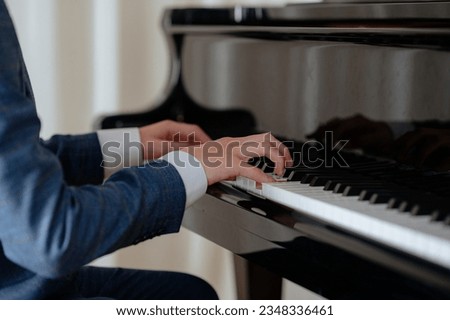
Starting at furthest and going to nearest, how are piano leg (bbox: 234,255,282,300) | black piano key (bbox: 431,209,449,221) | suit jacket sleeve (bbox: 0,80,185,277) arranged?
1. piano leg (bbox: 234,255,282,300)
2. black piano key (bbox: 431,209,449,221)
3. suit jacket sleeve (bbox: 0,80,185,277)

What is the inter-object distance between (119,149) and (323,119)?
0.41 meters

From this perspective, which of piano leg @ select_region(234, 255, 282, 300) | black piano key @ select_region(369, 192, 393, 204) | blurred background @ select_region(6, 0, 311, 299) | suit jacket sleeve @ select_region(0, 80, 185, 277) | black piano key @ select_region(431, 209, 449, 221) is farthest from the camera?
blurred background @ select_region(6, 0, 311, 299)

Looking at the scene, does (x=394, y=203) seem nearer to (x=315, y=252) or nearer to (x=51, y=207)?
(x=315, y=252)

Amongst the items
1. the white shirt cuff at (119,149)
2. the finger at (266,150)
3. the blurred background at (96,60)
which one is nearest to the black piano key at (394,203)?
the finger at (266,150)

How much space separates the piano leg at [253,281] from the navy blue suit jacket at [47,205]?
2.66 feet

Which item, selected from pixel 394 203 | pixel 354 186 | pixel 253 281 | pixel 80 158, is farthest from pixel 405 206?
pixel 253 281

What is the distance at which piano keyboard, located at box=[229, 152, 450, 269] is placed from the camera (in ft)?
3.09

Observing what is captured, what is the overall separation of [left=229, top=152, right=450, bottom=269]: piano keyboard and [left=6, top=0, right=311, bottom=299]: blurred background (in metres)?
1.21

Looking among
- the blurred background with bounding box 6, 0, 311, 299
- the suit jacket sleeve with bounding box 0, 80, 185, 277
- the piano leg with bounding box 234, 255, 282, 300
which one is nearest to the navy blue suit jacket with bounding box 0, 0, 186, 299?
the suit jacket sleeve with bounding box 0, 80, 185, 277

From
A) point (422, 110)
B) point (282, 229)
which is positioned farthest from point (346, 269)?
point (422, 110)

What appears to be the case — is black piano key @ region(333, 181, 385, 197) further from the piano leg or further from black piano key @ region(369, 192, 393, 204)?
the piano leg

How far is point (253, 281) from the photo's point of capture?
184 centimetres

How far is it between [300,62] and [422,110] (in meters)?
0.33

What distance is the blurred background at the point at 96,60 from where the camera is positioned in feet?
8.15
